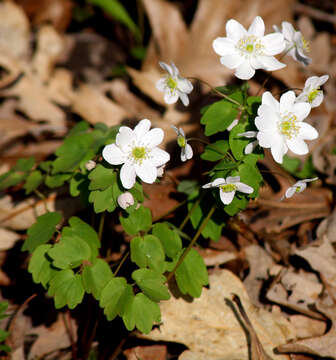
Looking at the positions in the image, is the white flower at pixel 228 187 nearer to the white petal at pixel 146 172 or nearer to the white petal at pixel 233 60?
the white petal at pixel 146 172

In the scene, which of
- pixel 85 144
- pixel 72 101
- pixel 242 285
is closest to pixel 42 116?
pixel 72 101

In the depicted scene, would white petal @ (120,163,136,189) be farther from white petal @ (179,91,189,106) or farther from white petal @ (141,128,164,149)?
white petal @ (179,91,189,106)

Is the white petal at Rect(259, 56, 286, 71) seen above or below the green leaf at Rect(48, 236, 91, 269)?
above

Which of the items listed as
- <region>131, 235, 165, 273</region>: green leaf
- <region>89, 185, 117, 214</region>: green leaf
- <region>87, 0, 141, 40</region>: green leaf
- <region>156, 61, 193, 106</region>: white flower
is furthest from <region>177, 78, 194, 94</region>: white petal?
<region>87, 0, 141, 40</region>: green leaf

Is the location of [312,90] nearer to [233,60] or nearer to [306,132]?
[306,132]

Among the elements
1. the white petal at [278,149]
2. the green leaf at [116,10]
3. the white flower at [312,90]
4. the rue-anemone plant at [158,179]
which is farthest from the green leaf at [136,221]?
the green leaf at [116,10]
